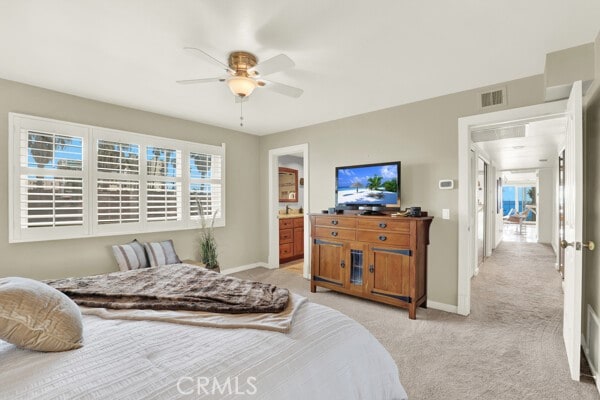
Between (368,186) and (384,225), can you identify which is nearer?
(384,225)

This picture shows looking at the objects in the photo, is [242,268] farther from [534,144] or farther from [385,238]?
[534,144]

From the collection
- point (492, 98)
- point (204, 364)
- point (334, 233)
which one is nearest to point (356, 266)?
point (334, 233)

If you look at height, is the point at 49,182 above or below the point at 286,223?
above

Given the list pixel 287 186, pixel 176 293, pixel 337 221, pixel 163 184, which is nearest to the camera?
pixel 176 293

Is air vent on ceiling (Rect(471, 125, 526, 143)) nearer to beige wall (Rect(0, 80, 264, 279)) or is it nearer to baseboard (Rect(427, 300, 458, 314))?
baseboard (Rect(427, 300, 458, 314))

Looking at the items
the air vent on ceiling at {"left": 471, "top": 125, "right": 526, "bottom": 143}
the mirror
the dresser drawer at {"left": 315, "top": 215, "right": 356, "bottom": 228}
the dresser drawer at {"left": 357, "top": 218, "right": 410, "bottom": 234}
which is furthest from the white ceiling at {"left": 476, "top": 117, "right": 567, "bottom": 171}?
the mirror

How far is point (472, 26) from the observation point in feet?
6.56

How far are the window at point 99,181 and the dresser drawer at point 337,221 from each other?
71.7 inches

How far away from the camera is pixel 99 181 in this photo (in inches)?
136

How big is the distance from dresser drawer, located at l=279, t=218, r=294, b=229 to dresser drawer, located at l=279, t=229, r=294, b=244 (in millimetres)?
79

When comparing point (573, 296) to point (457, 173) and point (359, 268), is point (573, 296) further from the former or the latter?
point (359, 268)

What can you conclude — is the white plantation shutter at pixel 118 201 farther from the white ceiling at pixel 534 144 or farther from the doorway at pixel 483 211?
the doorway at pixel 483 211

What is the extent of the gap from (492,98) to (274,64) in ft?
7.70

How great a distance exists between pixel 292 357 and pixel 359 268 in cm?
250
